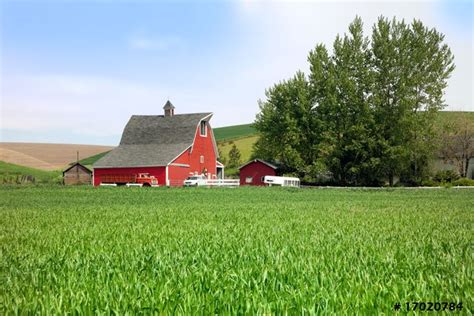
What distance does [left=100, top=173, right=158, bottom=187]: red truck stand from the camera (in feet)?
182

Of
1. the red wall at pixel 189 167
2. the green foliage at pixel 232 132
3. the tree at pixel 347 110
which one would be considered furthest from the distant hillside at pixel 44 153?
the tree at pixel 347 110

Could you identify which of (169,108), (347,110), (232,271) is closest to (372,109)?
(347,110)

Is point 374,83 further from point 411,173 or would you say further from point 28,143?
point 28,143

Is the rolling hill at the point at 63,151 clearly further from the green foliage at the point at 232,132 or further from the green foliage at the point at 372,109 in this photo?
Result: the green foliage at the point at 372,109

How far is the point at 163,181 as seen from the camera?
5631 centimetres

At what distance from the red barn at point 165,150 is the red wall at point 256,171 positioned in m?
3.97

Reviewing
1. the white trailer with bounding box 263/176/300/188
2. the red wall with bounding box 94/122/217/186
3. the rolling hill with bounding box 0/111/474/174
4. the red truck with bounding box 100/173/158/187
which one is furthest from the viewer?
the rolling hill with bounding box 0/111/474/174

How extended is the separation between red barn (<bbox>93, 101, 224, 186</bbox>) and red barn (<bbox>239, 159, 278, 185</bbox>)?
400cm

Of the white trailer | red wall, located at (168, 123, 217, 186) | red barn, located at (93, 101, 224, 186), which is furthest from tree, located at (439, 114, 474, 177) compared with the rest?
red barn, located at (93, 101, 224, 186)

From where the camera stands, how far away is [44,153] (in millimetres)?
95438

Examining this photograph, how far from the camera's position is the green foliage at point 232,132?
11576 cm

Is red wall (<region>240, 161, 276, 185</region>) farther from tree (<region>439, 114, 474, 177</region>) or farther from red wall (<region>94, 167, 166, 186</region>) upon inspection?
tree (<region>439, 114, 474, 177</region>)

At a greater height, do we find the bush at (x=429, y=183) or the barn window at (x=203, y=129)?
the barn window at (x=203, y=129)

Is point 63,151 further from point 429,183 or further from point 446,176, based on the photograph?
point 446,176
